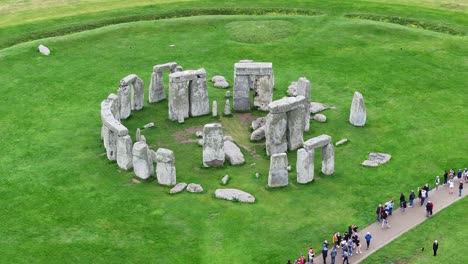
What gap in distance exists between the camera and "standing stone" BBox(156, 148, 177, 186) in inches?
1770

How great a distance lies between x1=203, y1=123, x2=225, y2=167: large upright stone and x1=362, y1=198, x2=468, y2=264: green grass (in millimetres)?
12909

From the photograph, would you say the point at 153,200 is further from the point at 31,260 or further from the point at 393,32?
the point at 393,32

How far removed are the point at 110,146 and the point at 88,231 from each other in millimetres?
8449

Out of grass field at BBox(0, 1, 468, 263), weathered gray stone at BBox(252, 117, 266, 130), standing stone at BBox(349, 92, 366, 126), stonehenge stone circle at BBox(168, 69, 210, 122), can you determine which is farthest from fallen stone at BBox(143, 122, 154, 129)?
standing stone at BBox(349, 92, 366, 126)

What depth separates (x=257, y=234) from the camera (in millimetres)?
40969

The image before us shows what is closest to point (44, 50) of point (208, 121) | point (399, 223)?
point (208, 121)

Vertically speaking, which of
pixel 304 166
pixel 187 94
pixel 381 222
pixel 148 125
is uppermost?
pixel 187 94

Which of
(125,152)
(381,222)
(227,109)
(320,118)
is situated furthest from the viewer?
(227,109)

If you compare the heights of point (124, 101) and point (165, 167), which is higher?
point (124, 101)

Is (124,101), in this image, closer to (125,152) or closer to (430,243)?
(125,152)

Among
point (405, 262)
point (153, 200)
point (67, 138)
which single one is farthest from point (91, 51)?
point (405, 262)

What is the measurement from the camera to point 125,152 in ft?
154

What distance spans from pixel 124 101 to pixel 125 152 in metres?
8.83

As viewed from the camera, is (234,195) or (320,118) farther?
(320,118)
